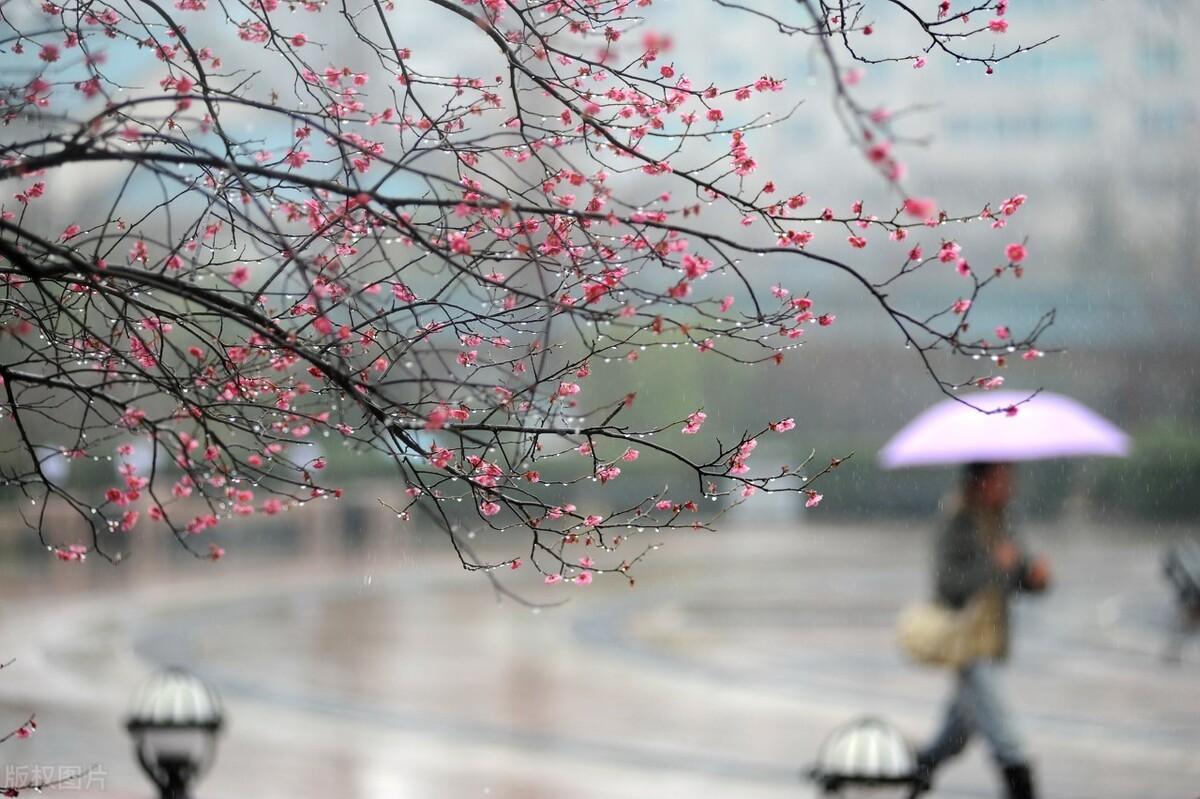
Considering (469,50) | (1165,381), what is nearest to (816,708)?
(469,50)

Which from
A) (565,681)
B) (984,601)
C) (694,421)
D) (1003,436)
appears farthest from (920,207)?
(565,681)

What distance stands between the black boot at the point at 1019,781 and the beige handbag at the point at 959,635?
545 mm

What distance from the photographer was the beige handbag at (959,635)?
23.7 ft

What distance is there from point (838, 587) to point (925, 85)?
83.4 ft

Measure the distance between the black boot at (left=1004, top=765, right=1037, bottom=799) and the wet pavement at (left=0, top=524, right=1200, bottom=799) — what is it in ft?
4.94

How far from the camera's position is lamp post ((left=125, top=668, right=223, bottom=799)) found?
638cm

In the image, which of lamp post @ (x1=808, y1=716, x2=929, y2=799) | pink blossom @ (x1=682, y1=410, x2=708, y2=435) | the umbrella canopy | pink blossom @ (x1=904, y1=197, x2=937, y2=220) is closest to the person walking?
the umbrella canopy

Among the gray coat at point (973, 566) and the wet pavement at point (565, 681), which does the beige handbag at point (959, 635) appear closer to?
the gray coat at point (973, 566)

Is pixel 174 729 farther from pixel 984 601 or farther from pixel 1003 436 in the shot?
pixel 1003 436

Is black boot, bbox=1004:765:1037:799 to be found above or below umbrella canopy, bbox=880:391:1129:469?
below

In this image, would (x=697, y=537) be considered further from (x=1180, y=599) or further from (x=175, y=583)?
(x=1180, y=599)

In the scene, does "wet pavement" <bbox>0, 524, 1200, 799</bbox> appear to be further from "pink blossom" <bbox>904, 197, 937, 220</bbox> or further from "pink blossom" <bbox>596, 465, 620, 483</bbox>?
"pink blossom" <bbox>904, 197, 937, 220</bbox>

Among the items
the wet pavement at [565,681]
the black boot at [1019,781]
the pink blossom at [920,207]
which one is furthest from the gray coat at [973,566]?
the pink blossom at [920,207]

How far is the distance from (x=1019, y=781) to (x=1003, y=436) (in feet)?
7.46
